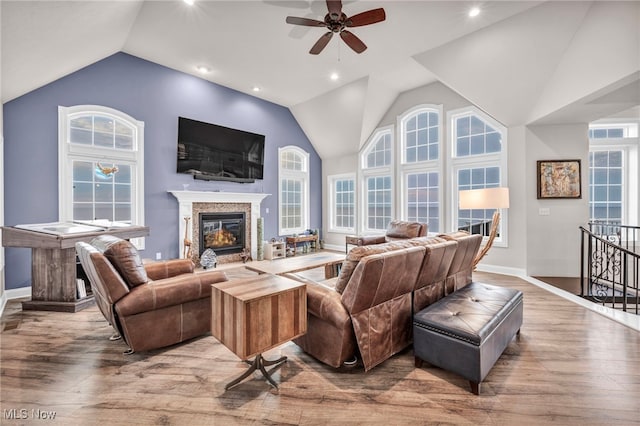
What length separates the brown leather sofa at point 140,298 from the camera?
222 centimetres

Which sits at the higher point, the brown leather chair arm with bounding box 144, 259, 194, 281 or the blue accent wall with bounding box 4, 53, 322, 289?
the blue accent wall with bounding box 4, 53, 322, 289

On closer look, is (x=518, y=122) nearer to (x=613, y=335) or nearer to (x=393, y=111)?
(x=393, y=111)

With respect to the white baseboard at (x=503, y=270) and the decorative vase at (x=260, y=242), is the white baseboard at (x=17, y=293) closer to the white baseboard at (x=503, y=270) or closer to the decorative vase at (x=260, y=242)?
the decorative vase at (x=260, y=242)

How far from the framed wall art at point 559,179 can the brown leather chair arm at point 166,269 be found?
218 inches

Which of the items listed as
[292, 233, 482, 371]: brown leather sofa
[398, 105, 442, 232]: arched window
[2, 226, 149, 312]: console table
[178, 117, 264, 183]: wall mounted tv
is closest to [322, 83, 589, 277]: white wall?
[398, 105, 442, 232]: arched window

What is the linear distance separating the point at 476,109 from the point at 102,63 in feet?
21.4

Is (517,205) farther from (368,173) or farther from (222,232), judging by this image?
(222,232)

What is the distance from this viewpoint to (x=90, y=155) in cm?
443

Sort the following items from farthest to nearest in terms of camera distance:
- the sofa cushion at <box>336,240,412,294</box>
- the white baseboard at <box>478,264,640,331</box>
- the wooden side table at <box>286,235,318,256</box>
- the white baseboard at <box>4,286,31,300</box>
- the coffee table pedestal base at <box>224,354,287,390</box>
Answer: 1. the wooden side table at <box>286,235,318,256</box>
2. the white baseboard at <box>4,286,31,300</box>
3. the white baseboard at <box>478,264,640,331</box>
4. the sofa cushion at <box>336,240,412,294</box>
5. the coffee table pedestal base at <box>224,354,287,390</box>

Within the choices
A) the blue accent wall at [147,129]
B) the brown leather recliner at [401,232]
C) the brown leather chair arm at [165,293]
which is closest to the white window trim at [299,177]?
the blue accent wall at [147,129]

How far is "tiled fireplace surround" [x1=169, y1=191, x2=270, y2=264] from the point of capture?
5380 millimetres

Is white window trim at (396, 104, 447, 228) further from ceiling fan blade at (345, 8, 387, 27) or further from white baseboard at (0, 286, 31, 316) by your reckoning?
white baseboard at (0, 286, 31, 316)

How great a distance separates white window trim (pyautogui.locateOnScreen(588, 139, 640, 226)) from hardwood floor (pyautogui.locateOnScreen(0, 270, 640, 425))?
161 inches

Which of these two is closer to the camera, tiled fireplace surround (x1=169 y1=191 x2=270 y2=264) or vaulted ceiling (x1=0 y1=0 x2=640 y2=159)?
vaulted ceiling (x1=0 y1=0 x2=640 y2=159)
